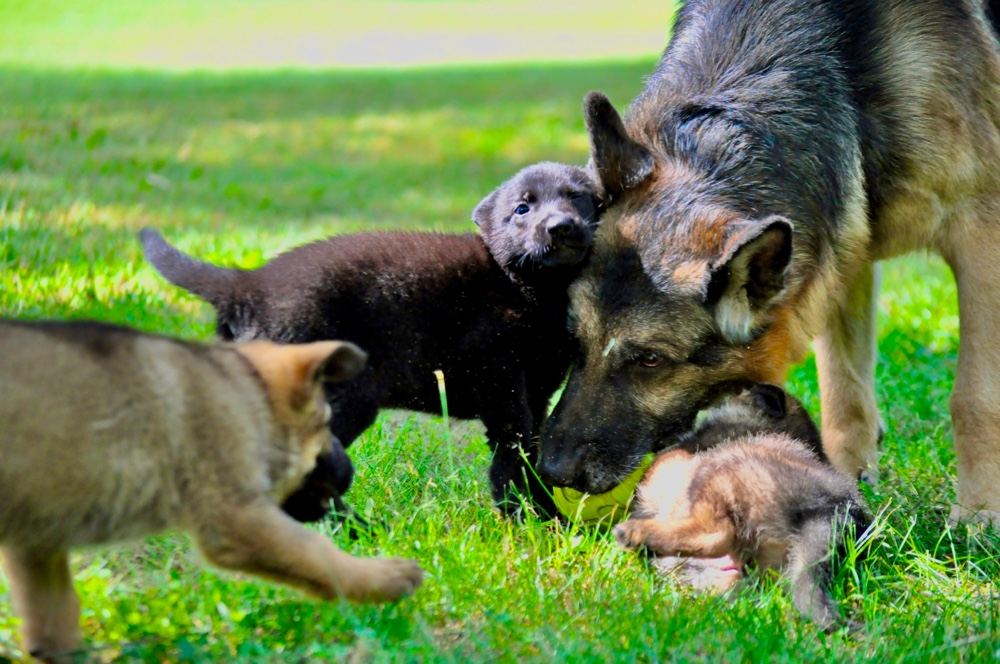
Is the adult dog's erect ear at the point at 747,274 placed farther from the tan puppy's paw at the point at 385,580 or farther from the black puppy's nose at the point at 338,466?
the tan puppy's paw at the point at 385,580

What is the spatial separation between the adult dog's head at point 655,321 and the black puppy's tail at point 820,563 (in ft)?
2.80

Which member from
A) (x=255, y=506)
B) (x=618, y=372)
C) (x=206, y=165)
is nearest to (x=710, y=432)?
(x=618, y=372)

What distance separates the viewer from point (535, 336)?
17.3 feet

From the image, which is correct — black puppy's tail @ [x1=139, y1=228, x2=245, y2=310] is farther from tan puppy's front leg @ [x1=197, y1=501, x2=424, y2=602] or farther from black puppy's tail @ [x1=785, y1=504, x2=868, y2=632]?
black puppy's tail @ [x1=785, y1=504, x2=868, y2=632]

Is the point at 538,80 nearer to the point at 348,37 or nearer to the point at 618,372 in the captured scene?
the point at 348,37

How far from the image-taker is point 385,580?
342cm

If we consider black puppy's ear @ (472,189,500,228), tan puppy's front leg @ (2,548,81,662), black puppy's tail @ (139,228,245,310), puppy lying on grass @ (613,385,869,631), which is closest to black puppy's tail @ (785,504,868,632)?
puppy lying on grass @ (613,385,869,631)

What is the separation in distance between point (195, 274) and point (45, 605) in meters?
1.79

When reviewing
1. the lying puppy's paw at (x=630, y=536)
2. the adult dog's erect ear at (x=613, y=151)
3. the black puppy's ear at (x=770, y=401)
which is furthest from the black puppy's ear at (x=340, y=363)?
the black puppy's ear at (x=770, y=401)

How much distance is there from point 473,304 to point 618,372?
0.74 metres

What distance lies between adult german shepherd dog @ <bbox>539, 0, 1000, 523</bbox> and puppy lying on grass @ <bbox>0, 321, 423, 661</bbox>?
5.39 feet

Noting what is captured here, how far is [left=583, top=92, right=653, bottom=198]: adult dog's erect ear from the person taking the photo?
16.4ft

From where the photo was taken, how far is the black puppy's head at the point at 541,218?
5.06 m

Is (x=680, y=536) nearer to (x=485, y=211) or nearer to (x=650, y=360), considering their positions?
(x=650, y=360)
